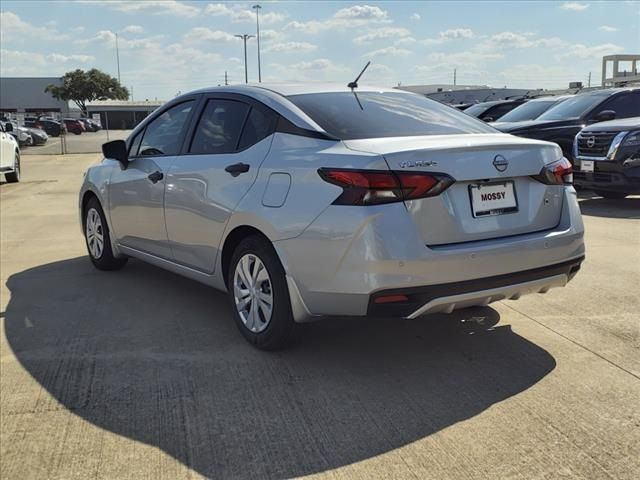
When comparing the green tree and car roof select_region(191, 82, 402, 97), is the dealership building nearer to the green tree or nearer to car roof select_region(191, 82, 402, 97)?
the green tree

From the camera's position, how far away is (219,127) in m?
4.54

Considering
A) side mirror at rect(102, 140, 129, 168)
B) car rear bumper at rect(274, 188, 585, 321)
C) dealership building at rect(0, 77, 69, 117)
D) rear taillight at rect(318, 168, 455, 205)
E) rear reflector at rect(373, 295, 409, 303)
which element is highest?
dealership building at rect(0, 77, 69, 117)

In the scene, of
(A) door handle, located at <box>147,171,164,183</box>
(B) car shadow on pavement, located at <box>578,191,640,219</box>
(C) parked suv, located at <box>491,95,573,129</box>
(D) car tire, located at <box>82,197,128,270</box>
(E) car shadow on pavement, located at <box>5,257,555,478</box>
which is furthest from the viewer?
(C) parked suv, located at <box>491,95,573,129</box>

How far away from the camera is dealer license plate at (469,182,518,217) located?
347 centimetres

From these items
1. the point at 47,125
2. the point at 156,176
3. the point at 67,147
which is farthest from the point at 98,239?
the point at 47,125

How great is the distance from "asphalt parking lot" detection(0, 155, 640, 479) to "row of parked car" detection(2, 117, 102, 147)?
13.1 m

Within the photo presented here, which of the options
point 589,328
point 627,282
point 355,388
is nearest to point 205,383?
point 355,388

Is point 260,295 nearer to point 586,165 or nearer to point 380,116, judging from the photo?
point 380,116

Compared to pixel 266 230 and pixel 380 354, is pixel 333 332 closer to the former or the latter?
pixel 380 354

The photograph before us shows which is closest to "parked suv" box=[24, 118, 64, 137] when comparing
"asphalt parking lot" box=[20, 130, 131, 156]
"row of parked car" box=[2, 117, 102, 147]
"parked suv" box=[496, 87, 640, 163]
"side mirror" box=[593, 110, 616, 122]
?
"row of parked car" box=[2, 117, 102, 147]

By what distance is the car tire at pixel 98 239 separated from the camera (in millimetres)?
6074

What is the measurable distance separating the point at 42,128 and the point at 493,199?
173ft

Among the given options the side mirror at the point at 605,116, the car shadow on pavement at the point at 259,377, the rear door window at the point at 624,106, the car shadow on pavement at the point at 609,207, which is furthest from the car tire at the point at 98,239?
the rear door window at the point at 624,106

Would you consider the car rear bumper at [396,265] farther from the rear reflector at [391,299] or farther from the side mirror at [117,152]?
the side mirror at [117,152]
